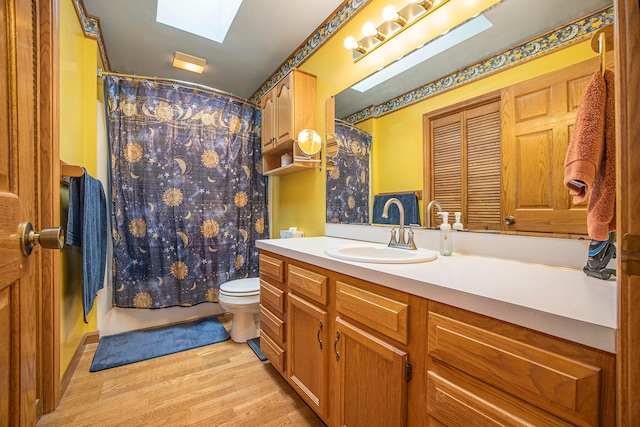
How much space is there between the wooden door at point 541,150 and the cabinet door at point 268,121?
1.74 m

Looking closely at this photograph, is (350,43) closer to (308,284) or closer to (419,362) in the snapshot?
(308,284)

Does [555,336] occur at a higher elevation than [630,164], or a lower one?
lower

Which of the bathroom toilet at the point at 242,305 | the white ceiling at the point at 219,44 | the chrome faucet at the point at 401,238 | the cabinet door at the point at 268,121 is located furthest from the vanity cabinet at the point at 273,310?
the white ceiling at the point at 219,44

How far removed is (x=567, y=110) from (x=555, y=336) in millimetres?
824

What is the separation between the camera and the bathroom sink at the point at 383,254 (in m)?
1.08

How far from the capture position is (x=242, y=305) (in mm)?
2127

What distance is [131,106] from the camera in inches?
88.6

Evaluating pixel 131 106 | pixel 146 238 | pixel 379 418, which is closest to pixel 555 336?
pixel 379 418

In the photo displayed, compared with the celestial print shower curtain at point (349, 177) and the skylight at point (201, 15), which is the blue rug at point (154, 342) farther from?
the skylight at point (201, 15)

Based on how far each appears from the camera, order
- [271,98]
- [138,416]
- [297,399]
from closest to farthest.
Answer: [138,416] < [297,399] < [271,98]

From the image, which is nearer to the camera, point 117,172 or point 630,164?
point 630,164

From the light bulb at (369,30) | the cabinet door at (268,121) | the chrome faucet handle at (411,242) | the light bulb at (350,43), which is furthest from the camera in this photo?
the cabinet door at (268,121)

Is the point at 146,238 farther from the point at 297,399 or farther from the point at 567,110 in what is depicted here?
the point at 567,110

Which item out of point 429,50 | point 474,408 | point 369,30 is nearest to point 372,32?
point 369,30
